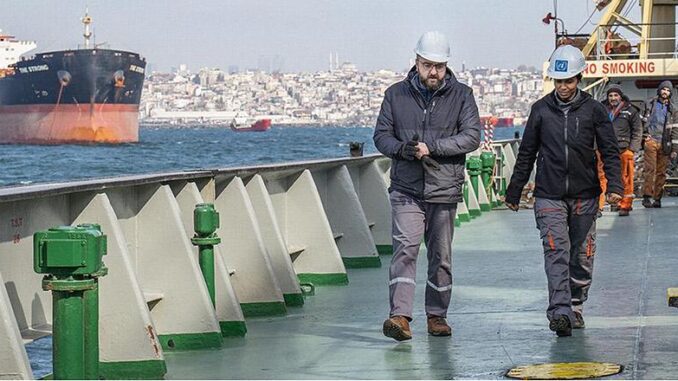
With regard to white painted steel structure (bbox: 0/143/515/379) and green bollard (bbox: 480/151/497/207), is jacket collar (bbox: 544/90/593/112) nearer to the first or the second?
white painted steel structure (bbox: 0/143/515/379)

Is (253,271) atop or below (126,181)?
below

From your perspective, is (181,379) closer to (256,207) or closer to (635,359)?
(635,359)

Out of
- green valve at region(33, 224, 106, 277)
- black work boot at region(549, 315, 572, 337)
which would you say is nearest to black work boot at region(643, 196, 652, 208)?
black work boot at region(549, 315, 572, 337)

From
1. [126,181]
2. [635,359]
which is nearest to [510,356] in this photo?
[635,359]

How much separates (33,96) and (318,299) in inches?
4255

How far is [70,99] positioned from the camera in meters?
113

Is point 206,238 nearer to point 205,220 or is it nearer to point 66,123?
point 205,220

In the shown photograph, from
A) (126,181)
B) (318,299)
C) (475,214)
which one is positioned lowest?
(475,214)

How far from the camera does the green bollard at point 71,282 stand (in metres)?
5.89

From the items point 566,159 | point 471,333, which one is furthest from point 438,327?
point 566,159

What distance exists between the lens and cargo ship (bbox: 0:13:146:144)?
113062 millimetres

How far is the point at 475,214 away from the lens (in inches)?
835

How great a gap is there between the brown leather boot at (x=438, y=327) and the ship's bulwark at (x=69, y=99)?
105031 millimetres

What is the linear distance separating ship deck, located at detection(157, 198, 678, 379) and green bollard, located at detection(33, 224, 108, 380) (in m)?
1.38
